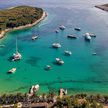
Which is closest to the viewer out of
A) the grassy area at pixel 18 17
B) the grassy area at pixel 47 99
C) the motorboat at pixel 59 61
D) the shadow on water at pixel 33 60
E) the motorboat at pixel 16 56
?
the grassy area at pixel 47 99

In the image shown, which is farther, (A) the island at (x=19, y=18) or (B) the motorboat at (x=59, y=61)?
(A) the island at (x=19, y=18)

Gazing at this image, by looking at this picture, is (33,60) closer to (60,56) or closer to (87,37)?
(60,56)

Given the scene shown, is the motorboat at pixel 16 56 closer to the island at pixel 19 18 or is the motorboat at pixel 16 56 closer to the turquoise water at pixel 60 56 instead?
the turquoise water at pixel 60 56

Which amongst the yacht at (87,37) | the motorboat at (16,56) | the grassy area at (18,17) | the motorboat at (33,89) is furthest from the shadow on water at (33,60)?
the grassy area at (18,17)

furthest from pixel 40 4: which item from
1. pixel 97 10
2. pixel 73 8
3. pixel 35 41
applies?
pixel 35 41

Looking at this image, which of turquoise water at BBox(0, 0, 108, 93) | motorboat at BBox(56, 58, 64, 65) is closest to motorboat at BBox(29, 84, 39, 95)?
turquoise water at BBox(0, 0, 108, 93)

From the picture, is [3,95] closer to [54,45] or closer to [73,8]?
[54,45]

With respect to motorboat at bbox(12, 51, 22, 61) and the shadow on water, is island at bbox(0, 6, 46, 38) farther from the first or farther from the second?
the shadow on water
